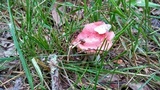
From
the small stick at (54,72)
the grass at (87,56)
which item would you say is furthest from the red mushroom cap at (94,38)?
the small stick at (54,72)

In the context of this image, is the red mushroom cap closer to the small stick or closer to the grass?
the grass

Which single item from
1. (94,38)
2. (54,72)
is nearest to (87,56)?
(94,38)

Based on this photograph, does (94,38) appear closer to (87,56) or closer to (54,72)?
(87,56)

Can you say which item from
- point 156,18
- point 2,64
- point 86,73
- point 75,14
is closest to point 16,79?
point 2,64

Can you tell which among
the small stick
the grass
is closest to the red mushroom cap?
the grass

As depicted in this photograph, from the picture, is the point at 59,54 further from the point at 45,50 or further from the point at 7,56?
the point at 7,56

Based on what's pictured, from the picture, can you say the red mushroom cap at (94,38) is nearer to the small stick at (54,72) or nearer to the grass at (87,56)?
the grass at (87,56)
